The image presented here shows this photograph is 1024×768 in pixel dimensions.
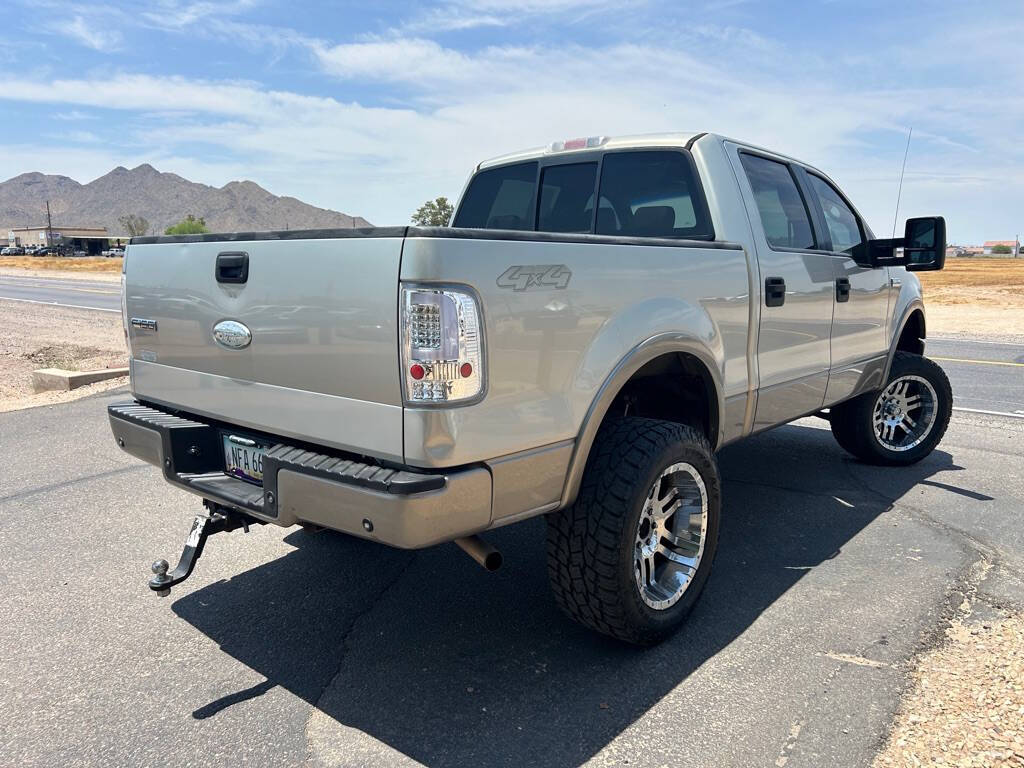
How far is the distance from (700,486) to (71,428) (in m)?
5.53

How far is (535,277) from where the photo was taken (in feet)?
8.26

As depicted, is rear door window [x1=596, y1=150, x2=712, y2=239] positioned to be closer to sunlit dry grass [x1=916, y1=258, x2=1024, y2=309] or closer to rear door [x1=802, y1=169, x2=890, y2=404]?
rear door [x1=802, y1=169, x2=890, y2=404]

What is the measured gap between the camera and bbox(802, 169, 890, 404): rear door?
4609 mm

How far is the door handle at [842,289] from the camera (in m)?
4.54

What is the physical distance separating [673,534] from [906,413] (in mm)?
3318

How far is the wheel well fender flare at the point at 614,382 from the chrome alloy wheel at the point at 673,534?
45cm

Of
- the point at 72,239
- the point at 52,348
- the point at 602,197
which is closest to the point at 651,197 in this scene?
the point at 602,197

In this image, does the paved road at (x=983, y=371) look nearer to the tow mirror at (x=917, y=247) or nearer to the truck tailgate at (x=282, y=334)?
the tow mirror at (x=917, y=247)

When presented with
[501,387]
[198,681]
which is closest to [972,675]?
[501,387]

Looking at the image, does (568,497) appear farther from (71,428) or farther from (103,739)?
(71,428)

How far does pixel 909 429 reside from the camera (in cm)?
576

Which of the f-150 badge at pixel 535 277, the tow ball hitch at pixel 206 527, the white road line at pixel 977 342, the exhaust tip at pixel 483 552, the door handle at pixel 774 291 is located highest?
the f-150 badge at pixel 535 277

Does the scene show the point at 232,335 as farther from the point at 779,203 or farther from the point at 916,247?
the point at 916,247

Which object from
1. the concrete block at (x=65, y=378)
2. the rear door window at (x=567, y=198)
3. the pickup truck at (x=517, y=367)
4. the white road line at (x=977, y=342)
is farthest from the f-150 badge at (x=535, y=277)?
the white road line at (x=977, y=342)
